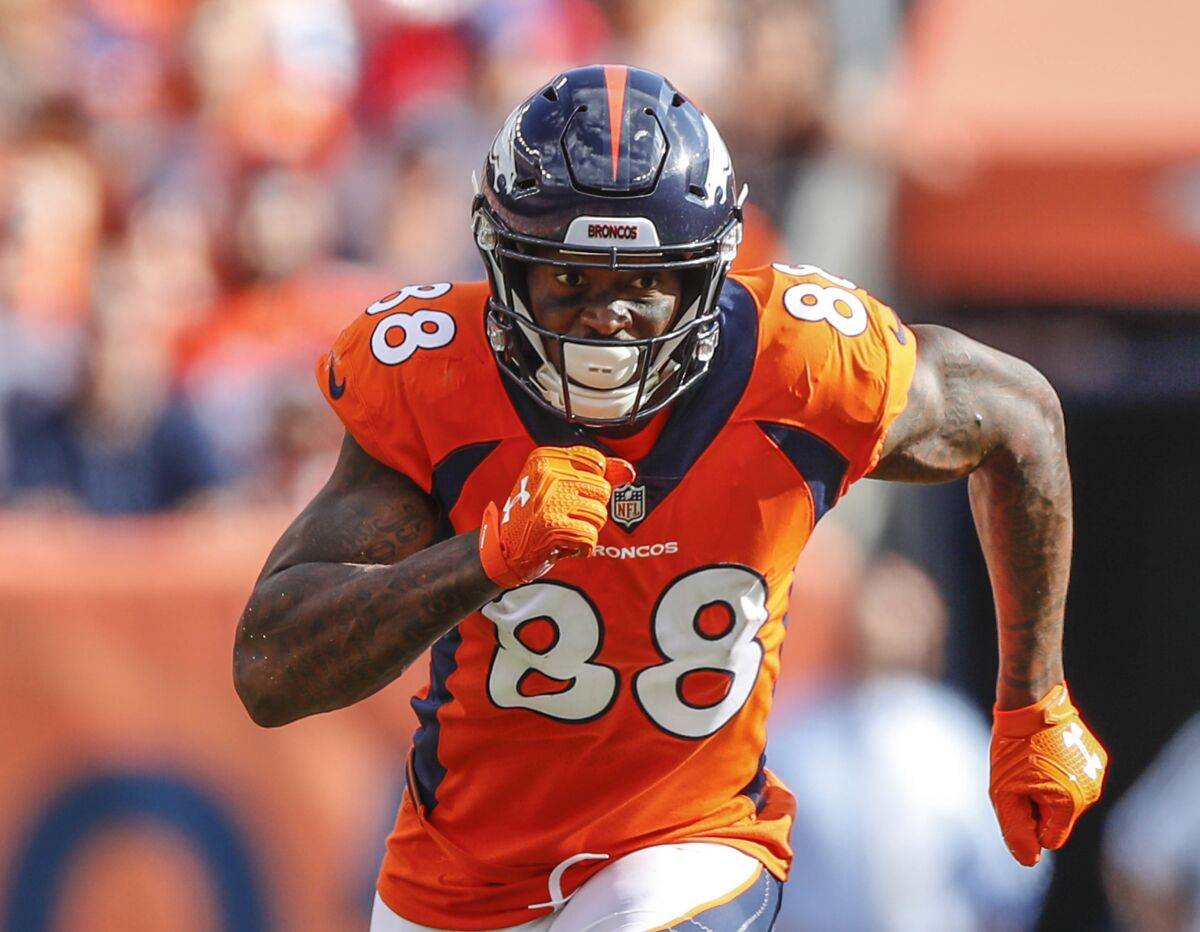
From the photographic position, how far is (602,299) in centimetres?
348

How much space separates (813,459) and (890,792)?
2958 millimetres

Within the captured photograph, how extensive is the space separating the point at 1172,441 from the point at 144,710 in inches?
187

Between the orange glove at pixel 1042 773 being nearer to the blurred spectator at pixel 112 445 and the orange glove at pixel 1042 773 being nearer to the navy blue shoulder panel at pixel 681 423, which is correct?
the navy blue shoulder panel at pixel 681 423

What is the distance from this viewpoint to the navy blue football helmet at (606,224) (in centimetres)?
345

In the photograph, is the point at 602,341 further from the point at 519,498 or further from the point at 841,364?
the point at 841,364

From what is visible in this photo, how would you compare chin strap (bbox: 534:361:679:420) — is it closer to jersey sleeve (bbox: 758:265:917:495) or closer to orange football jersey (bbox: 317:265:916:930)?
orange football jersey (bbox: 317:265:916:930)

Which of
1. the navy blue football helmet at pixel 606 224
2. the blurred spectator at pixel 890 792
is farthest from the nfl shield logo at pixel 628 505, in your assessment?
the blurred spectator at pixel 890 792

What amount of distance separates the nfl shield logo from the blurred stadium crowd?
329 centimetres

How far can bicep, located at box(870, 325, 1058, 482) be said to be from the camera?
12.4 ft

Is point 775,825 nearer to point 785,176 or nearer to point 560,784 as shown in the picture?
point 560,784

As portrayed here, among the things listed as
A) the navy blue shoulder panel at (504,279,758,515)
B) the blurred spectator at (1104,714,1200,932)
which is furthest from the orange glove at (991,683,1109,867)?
the blurred spectator at (1104,714,1200,932)

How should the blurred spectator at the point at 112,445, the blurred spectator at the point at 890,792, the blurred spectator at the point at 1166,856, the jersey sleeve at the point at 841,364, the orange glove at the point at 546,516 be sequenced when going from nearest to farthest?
the orange glove at the point at 546,516
the jersey sleeve at the point at 841,364
the blurred spectator at the point at 890,792
the blurred spectator at the point at 1166,856
the blurred spectator at the point at 112,445

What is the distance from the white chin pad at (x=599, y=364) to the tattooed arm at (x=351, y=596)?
322 mm

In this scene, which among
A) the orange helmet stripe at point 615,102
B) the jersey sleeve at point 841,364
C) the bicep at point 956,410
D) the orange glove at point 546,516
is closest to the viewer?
the orange glove at point 546,516
